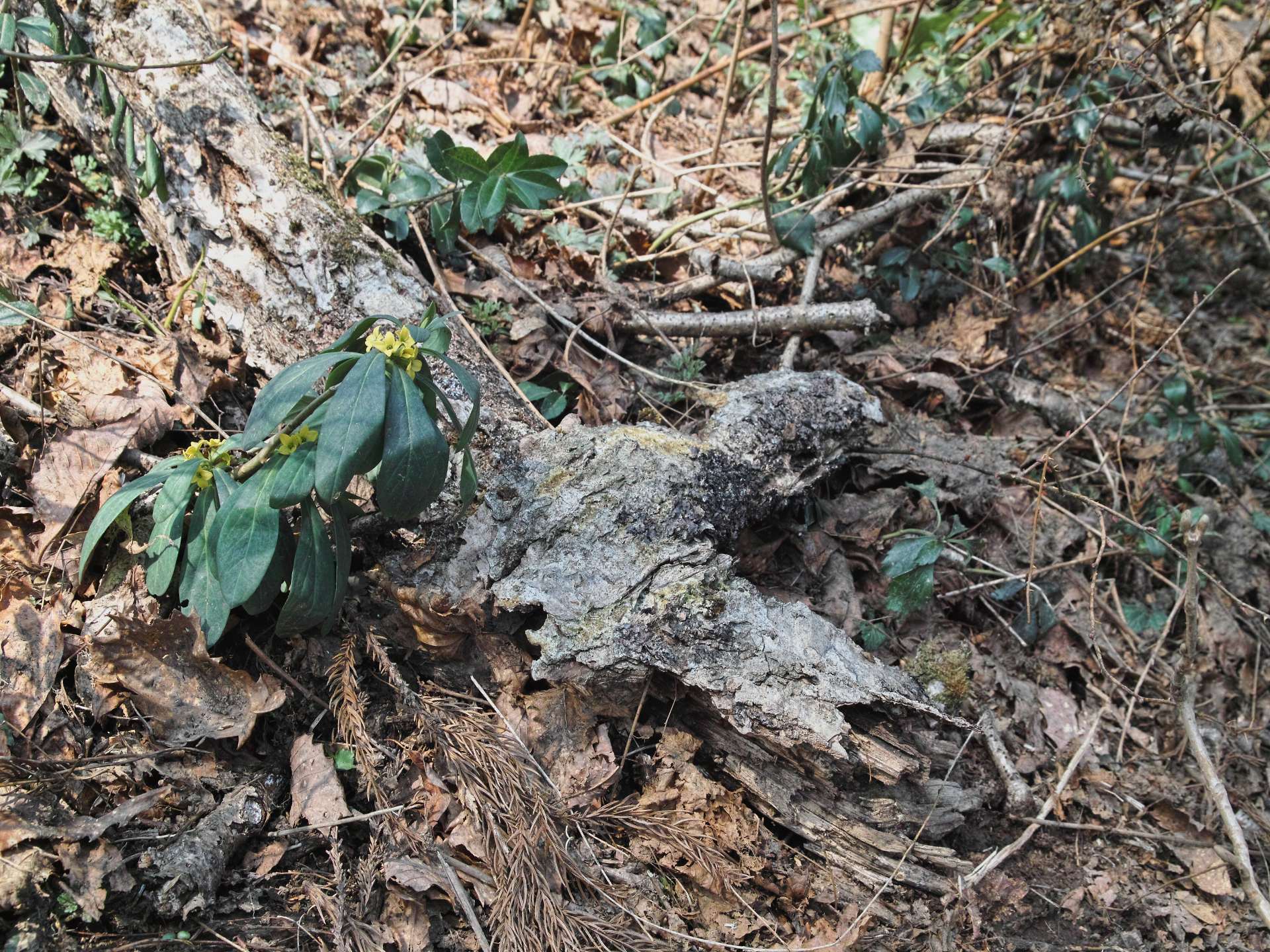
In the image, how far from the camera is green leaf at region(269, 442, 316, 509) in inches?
65.4

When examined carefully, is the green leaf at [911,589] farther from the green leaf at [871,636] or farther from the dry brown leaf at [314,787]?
the dry brown leaf at [314,787]

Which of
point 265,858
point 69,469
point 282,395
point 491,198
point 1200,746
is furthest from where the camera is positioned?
point 491,198

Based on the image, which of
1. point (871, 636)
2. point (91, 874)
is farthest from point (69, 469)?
point (871, 636)

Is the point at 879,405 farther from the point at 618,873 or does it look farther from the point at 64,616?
the point at 64,616

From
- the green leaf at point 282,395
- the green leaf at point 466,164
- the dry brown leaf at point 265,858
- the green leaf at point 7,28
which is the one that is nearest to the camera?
the green leaf at point 282,395

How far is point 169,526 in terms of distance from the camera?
187 cm

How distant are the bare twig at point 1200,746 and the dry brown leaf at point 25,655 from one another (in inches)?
125

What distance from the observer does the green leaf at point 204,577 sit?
1836 mm

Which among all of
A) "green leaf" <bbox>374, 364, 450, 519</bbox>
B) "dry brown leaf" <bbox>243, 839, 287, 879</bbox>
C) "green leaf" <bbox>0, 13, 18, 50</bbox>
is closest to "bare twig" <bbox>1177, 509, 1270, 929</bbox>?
"green leaf" <bbox>374, 364, 450, 519</bbox>

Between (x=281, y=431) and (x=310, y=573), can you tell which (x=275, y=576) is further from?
(x=281, y=431)

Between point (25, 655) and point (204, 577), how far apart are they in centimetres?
48

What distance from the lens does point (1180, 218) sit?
421 cm

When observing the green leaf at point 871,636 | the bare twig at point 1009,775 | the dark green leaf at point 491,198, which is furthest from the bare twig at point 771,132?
the bare twig at point 1009,775

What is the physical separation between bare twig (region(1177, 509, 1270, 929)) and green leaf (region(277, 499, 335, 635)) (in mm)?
2521
